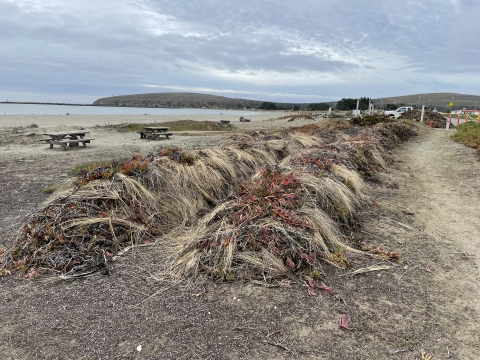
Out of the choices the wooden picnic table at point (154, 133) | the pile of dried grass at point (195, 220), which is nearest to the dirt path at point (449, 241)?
A: the pile of dried grass at point (195, 220)

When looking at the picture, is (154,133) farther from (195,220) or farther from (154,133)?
(195,220)

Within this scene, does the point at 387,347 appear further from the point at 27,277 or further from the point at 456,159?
the point at 456,159

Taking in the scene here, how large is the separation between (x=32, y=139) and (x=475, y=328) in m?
15.1

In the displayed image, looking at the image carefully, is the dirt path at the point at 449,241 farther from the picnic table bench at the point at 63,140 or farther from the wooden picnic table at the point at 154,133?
the picnic table bench at the point at 63,140

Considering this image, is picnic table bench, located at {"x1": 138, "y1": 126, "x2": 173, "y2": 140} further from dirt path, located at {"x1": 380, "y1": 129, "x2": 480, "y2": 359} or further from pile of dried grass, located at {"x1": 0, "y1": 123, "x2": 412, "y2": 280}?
dirt path, located at {"x1": 380, "y1": 129, "x2": 480, "y2": 359}

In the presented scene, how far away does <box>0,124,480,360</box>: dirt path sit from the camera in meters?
2.24

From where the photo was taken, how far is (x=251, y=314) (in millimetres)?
2568

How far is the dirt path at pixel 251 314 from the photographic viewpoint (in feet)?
7.34

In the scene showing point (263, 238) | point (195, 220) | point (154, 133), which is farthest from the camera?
point (154, 133)

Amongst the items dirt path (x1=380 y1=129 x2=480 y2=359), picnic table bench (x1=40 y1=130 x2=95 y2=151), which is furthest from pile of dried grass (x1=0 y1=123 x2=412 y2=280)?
picnic table bench (x1=40 y1=130 x2=95 y2=151)

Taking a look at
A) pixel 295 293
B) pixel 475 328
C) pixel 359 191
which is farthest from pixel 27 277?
pixel 359 191

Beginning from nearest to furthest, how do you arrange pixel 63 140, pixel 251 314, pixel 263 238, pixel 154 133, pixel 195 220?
pixel 251 314 → pixel 263 238 → pixel 195 220 → pixel 63 140 → pixel 154 133

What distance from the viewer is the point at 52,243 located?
3.37 meters

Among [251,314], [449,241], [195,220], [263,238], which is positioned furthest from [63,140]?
[449,241]
